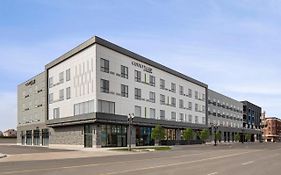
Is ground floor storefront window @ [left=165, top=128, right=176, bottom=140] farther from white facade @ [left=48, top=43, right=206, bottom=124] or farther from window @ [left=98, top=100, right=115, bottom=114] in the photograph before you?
window @ [left=98, top=100, right=115, bottom=114]

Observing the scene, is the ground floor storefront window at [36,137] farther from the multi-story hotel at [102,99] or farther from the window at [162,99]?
the window at [162,99]

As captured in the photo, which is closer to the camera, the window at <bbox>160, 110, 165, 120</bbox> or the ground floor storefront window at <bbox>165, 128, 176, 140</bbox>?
the window at <bbox>160, 110, 165, 120</bbox>

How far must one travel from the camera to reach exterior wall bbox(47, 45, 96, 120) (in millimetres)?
59219

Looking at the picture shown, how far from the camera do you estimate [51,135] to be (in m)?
72.5

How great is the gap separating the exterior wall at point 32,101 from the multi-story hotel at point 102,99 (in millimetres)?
218

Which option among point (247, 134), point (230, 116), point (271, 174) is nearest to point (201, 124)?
point (230, 116)

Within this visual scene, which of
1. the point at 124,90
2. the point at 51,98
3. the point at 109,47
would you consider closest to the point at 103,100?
the point at 124,90

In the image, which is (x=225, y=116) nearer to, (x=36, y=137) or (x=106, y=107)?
(x=36, y=137)

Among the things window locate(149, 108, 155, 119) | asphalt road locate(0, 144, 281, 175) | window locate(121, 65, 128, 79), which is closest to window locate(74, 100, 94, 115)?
window locate(121, 65, 128, 79)

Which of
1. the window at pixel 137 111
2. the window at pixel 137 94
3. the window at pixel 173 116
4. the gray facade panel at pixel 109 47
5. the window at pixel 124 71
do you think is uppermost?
the gray facade panel at pixel 109 47

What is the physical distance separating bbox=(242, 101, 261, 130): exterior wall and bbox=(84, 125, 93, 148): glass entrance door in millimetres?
102700

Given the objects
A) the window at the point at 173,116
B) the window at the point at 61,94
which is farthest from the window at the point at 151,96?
the window at the point at 61,94

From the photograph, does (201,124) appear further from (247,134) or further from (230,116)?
(247,134)

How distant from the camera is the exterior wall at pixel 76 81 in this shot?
59219 millimetres
